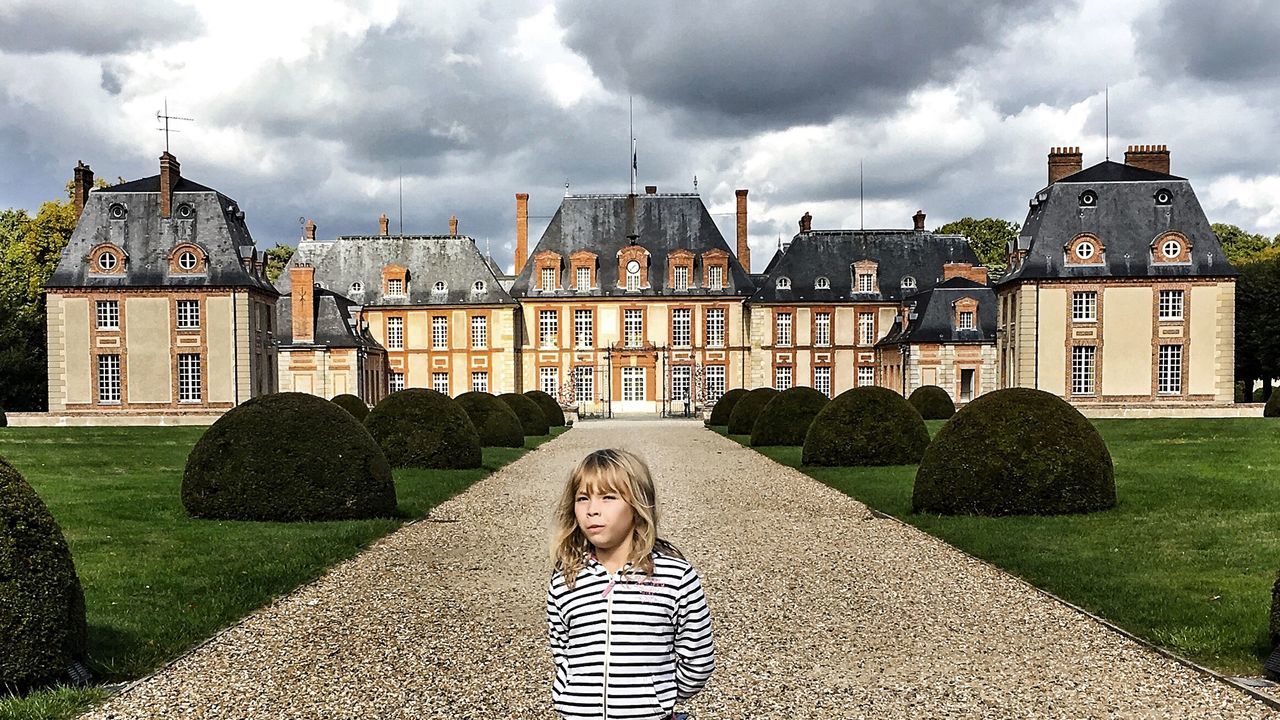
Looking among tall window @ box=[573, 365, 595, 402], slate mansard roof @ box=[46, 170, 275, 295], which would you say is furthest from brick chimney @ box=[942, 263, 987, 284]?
slate mansard roof @ box=[46, 170, 275, 295]

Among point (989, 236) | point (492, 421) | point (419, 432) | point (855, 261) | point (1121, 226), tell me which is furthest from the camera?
point (989, 236)

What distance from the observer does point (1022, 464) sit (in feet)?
32.0

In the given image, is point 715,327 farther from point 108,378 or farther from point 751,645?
point 751,645

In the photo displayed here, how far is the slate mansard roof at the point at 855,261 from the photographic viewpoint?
41.0 meters

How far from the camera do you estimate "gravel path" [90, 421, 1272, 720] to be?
461 centimetres

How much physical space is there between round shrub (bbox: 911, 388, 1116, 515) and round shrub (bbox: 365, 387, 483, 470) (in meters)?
7.55

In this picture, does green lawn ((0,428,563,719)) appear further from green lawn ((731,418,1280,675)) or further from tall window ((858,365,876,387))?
tall window ((858,365,876,387))

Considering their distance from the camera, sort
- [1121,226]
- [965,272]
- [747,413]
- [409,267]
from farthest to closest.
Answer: [409,267] < [965,272] < [1121,226] < [747,413]

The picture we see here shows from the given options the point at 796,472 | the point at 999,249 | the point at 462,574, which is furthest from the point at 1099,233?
the point at 462,574

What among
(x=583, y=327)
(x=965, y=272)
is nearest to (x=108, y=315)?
(x=583, y=327)

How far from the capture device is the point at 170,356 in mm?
30672

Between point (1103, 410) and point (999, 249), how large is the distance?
1052 inches

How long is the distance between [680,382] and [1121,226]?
17015 millimetres

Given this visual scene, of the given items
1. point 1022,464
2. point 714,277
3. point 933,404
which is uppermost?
point 714,277
